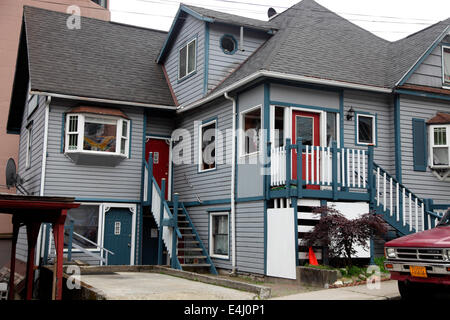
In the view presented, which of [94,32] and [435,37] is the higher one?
[94,32]

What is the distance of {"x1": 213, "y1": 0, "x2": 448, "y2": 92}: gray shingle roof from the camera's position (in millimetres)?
14602

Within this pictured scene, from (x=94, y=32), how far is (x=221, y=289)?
13.1 m

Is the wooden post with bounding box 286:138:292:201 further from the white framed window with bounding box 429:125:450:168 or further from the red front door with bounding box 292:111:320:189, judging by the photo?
the white framed window with bounding box 429:125:450:168

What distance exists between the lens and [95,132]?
17.0 m

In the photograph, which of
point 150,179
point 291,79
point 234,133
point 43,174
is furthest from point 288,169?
point 43,174

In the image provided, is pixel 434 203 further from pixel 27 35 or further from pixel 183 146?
pixel 27 35

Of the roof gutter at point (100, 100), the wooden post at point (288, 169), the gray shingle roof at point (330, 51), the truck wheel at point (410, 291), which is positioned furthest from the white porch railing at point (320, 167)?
the roof gutter at point (100, 100)

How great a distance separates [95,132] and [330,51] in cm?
776

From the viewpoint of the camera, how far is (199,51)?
17.2 metres

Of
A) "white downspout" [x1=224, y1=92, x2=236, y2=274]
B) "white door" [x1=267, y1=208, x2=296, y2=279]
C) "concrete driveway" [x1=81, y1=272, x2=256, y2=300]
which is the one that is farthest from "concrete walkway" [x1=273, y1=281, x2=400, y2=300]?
"white downspout" [x1=224, y1=92, x2=236, y2=274]

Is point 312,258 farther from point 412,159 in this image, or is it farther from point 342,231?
point 412,159

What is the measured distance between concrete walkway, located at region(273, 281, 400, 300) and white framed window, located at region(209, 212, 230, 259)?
477 cm

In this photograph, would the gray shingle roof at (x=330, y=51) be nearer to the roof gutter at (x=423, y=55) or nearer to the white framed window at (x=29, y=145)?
the roof gutter at (x=423, y=55)

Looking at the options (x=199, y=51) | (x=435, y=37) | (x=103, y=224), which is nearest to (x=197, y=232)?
(x=103, y=224)
